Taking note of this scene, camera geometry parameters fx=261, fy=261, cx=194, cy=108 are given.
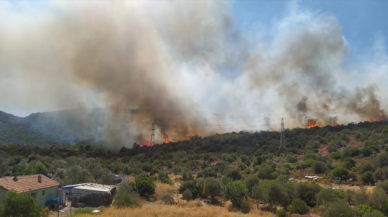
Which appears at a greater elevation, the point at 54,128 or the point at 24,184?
the point at 54,128

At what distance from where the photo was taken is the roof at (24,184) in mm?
20844

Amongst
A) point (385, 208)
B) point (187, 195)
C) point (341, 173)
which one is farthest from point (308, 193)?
point (341, 173)

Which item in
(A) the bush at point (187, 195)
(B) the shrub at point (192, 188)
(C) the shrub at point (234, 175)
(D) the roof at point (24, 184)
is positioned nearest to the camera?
(D) the roof at point (24, 184)

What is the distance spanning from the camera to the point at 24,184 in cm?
2248

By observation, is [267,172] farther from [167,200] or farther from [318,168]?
[167,200]

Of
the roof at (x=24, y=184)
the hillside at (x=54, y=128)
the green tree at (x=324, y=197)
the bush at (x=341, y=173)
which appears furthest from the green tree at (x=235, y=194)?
the hillside at (x=54, y=128)

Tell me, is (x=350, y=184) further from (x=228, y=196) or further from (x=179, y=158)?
(x=179, y=158)

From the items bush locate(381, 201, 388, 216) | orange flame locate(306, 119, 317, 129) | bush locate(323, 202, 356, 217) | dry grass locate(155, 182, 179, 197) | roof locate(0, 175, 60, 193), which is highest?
orange flame locate(306, 119, 317, 129)

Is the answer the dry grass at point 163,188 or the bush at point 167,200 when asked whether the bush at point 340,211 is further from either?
the dry grass at point 163,188

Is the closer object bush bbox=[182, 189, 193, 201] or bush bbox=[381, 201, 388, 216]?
bush bbox=[381, 201, 388, 216]

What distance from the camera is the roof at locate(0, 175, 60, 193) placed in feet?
68.4

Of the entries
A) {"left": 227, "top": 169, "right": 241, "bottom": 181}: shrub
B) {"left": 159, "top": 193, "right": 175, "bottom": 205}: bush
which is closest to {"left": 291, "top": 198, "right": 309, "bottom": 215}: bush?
{"left": 159, "top": 193, "right": 175, "bottom": 205}: bush

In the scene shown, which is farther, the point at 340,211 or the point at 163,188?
the point at 163,188

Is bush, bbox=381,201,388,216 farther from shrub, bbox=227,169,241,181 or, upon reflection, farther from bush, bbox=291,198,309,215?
shrub, bbox=227,169,241,181
